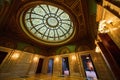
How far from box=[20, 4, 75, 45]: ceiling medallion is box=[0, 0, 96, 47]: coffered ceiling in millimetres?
617

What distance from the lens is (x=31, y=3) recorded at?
566cm

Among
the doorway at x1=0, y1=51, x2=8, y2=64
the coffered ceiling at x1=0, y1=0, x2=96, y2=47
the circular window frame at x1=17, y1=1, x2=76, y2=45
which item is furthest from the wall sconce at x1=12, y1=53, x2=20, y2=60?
the circular window frame at x1=17, y1=1, x2=76, y2=45

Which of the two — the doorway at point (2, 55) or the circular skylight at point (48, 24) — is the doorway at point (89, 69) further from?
the doorway at point (2, 55)

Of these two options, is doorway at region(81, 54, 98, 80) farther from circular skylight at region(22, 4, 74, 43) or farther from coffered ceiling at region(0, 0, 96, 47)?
circular skylight at region(22, 4, 74, 43)

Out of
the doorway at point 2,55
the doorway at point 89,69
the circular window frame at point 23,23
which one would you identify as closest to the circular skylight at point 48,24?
the circular window frame at point 23,23

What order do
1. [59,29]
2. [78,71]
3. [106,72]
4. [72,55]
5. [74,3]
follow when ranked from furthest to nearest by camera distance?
[59,29], [72,55], [78,71], [106,72], [74,3]

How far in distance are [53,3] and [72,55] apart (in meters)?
5.79

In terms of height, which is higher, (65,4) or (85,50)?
(65,4)

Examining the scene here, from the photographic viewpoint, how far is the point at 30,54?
8.94 m

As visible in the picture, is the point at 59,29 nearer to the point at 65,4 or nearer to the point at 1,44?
the point at 65,4

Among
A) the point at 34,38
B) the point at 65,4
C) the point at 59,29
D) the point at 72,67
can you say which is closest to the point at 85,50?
the point at 72,67

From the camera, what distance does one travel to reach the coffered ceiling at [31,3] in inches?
208

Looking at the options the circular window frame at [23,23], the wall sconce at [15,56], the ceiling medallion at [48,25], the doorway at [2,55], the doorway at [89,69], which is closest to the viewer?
the circular window frame at [23,23]

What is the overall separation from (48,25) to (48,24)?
0.53 ft
